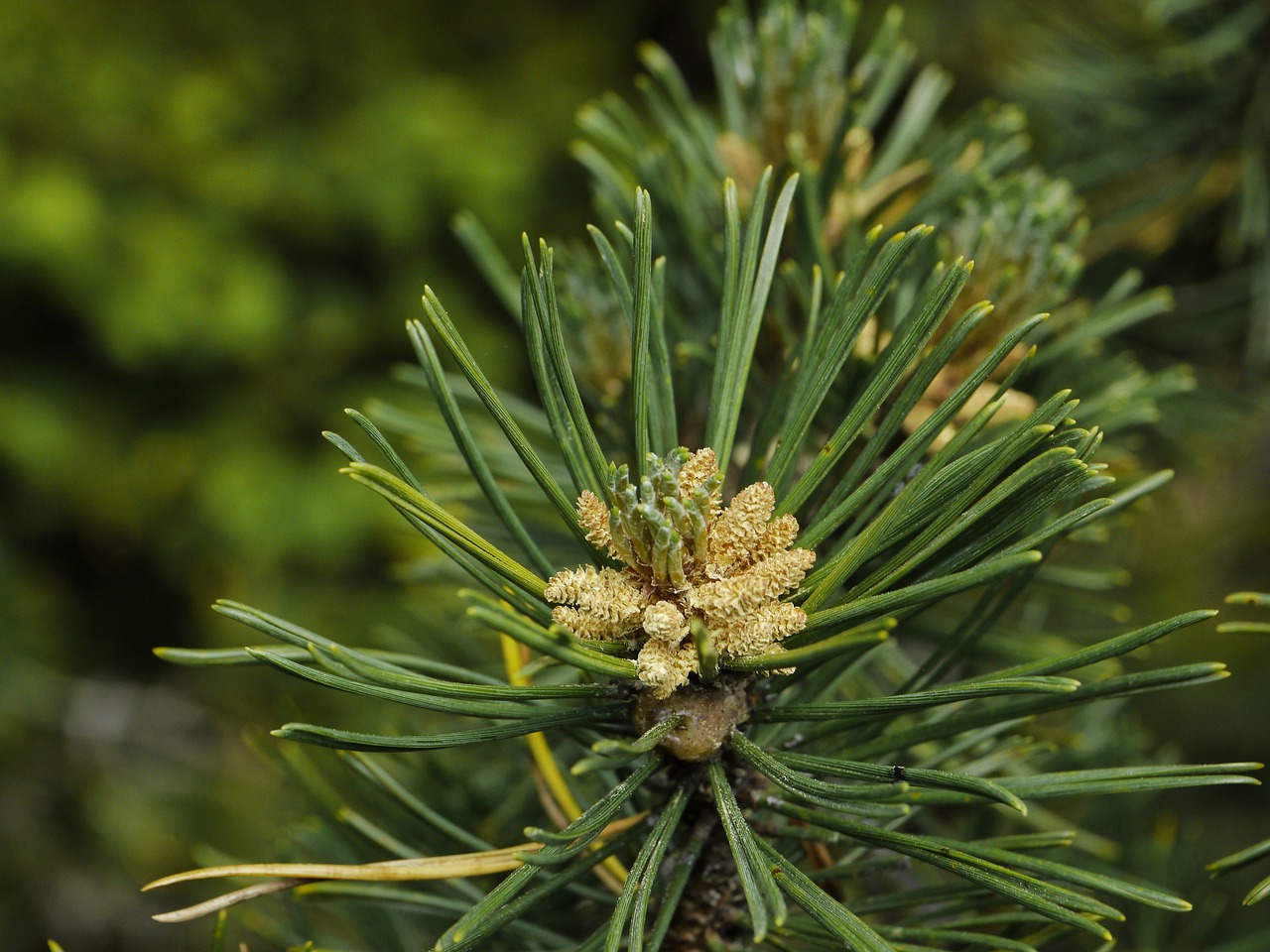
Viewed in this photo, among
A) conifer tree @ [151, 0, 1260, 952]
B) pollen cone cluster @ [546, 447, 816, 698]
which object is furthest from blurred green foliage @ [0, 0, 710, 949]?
pollen cone cluster @ [546, 447, 816, 698]

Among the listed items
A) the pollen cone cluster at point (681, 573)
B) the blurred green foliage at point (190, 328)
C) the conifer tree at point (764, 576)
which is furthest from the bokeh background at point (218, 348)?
the pollen cone cluster at point (681, 573)

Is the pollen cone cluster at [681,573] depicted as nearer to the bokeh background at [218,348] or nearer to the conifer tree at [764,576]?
the conifer tree at [764,576]

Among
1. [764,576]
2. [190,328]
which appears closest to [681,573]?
[764,576]

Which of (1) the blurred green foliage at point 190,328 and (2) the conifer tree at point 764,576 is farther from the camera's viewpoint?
(1) the blurred green foliage at point 190,328

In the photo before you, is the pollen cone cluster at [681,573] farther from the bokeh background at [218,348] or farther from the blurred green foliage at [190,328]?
the blurred green foliage at [190,328]

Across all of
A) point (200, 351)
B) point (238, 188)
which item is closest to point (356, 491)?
point (200, 351)

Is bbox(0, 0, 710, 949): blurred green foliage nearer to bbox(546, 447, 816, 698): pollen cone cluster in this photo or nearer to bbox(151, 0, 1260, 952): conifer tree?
bbox(151, 0, 1260, 952): conifer tree
